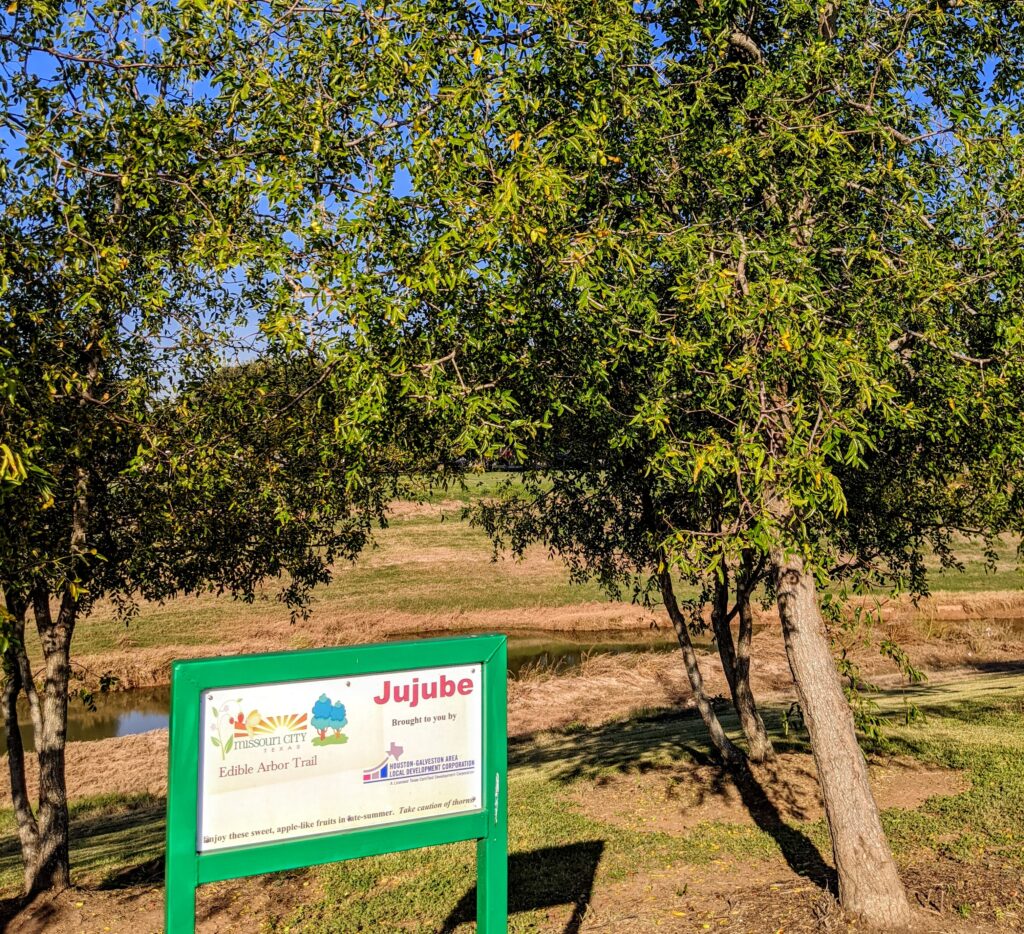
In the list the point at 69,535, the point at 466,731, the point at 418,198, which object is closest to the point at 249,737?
the point at 466,731

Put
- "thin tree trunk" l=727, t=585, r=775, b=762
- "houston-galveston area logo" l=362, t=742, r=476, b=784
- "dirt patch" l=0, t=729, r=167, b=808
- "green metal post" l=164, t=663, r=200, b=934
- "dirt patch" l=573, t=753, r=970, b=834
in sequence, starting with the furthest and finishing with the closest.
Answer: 1. "dirt patch" l=0, t=729, r=167, b=808
2. "thin tree trunk" l=727, t=585, r=775, b=762
3. "dirt patch" l=573, t=753, r=970, b=834
4. "houston-galveston area logo" l=362, t=742, r=476, b=784
5. "green metal post" l=164, t=663, r=200, b=934

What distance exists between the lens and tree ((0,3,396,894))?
826cm

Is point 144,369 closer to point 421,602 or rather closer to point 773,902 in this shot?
point 773,902

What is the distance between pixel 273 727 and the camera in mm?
5488

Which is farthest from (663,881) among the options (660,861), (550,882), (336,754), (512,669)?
(512,669)

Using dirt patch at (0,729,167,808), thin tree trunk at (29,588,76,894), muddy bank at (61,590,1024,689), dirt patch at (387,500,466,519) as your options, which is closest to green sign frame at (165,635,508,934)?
thin tree trunk at (29,588,76,894)

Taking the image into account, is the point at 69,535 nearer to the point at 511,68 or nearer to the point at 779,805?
the point at 511,68

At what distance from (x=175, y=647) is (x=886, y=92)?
29213 mm

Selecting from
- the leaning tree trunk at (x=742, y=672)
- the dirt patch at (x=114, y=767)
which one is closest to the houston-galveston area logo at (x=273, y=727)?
the leaning tree trunk at (x=742, y=672)

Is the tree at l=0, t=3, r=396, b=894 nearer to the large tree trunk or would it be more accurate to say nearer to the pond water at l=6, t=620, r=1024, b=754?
the large tree trunk

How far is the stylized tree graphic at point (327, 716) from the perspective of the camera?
5.60 metres

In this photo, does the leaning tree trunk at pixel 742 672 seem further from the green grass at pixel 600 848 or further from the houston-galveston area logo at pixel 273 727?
the houston-galveston area logo at pixel 273 727

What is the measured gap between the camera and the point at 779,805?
1147 centimetres

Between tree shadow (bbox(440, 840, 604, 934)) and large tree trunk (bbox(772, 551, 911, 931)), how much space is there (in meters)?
2.36
